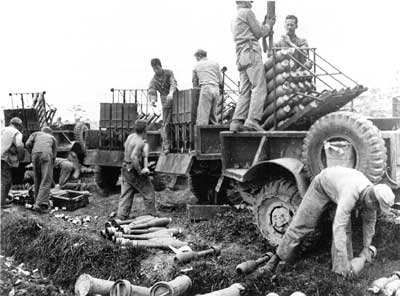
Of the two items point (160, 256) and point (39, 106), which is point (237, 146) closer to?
point (160, 256)

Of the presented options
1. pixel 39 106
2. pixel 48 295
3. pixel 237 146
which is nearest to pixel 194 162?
pixel 237 146

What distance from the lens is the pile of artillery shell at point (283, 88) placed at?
25.0 feet

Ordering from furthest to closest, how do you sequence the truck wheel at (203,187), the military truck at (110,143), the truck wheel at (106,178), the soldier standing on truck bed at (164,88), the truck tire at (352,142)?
the truck wheel at (106,178)
the military truck at (110,143)
the soldier standing on truck bed at (164,88)
the truck wheel at (203,187)
the truck tire at (352,142)

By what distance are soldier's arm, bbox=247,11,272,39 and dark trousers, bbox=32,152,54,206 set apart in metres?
5.08

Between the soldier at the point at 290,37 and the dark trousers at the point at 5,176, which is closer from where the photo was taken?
the soldier at the point at 290,37

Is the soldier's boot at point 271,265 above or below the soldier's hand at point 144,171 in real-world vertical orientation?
below

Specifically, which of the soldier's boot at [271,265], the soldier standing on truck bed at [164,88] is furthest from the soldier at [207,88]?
the soldier's boot at [271,265]

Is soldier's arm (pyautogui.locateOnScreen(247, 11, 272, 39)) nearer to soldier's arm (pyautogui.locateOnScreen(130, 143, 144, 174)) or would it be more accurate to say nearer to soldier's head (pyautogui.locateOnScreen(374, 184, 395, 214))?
soldier's arm (pyautogui.locateOnScreen(130, 143, 144, 174))

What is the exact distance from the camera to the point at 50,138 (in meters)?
10.8

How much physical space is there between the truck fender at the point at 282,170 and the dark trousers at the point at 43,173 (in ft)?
16.3

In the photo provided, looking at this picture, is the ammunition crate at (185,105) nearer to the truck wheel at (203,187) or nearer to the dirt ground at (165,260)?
the truck wheel at (203,187)

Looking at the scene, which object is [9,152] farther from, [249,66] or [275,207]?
[275,207]

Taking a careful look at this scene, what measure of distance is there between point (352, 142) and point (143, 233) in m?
3.45

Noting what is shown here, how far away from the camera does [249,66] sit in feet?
25.9
